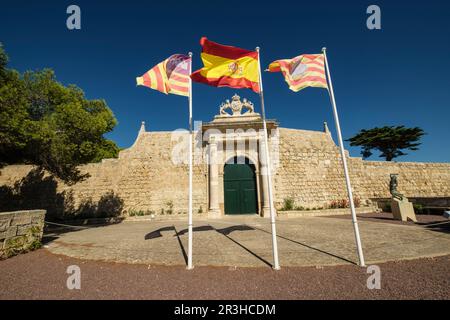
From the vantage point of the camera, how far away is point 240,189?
13297 mm

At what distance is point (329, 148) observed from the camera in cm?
1540

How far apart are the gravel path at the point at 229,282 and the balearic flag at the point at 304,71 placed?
4.04 meters

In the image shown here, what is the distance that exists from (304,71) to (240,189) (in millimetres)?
9611

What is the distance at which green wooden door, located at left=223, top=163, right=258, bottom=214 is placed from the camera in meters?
13.1

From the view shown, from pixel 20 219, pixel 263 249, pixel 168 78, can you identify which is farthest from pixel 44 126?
pixel 263 249

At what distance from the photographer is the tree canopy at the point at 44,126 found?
21.0 feet

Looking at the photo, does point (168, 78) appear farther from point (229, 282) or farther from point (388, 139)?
point (388, 139)

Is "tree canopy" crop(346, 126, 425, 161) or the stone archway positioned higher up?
"tree canopy" crop(346, 126, 425, 161)

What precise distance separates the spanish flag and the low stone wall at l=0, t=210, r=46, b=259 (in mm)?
6007

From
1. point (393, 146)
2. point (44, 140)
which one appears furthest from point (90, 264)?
point (393, 146)

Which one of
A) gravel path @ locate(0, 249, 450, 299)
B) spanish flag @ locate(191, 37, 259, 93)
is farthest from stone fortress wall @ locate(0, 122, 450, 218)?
gravel path @ locate(0, 249, 450, 299)

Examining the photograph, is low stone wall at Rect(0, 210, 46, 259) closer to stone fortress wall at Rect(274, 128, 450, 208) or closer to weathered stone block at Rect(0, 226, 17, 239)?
weathered stone block at Rect(0, 226, 17, 239)

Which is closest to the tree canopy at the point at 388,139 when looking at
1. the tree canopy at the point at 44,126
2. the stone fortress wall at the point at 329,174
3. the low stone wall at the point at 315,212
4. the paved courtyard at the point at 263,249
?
the stone fortress wall at the point at 329,174
